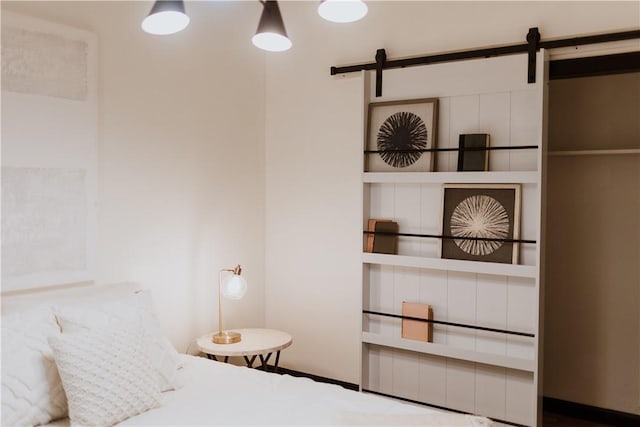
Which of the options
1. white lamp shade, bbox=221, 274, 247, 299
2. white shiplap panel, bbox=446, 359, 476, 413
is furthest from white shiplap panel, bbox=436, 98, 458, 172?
white lamp shade, bbox=221, 274, 247, 299

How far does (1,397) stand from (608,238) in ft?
10.7

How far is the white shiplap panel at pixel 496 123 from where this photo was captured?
286cm

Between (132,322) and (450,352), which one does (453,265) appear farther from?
(132,322)

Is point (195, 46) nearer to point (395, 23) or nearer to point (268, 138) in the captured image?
point (268, 138)

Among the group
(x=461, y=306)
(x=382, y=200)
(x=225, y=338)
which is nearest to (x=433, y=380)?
(x=461, y=306)

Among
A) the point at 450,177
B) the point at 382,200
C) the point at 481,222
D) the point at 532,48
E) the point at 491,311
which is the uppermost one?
the point at 532,48

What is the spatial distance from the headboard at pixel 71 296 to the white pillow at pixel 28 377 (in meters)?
0.15

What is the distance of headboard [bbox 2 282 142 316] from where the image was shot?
90.3 inches

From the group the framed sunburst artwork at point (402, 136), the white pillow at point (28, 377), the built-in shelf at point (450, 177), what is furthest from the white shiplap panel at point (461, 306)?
the white pillow at point (28, 377)

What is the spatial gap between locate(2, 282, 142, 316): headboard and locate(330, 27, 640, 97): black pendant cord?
66.8 inches

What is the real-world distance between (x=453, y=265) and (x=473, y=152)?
1.91 ft

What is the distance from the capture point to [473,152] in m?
2.90

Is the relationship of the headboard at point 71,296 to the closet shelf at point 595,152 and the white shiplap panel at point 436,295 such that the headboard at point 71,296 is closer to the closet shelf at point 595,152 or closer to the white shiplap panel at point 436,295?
the white shiplap panel at point 436,295

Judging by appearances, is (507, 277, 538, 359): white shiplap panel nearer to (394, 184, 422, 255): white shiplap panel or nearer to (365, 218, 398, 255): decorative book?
(394, 184, 422, 255): white shiplap panel
